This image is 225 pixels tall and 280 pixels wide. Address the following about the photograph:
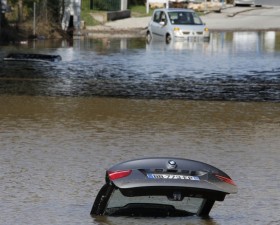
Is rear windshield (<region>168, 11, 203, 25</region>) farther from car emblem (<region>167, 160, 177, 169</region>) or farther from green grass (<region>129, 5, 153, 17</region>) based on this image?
car emblem (<region>167, 160, 177, 169</region>)

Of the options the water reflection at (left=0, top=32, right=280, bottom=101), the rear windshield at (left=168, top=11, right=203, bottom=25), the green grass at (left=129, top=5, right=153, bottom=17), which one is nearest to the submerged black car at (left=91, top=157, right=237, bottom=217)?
the water reflection at (left=0, top=32, right=280, bottom=101)

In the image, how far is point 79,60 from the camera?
3400cm

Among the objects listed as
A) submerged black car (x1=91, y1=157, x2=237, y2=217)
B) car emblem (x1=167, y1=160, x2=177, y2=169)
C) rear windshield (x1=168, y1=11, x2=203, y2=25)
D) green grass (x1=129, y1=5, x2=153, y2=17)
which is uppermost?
car emblem (x1=167, y1=160, x2=177, y2=169)

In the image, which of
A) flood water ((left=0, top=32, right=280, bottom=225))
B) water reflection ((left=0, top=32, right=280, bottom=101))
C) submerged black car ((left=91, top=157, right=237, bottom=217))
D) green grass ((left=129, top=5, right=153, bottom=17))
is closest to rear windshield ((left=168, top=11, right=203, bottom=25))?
water reflection ((left=0, top=32, right=280, bottom=101))

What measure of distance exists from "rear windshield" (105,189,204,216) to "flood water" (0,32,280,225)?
0.09 m

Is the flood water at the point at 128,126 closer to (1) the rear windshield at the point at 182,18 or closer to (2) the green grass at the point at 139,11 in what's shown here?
(1) the rear windshield at the point at 182,18

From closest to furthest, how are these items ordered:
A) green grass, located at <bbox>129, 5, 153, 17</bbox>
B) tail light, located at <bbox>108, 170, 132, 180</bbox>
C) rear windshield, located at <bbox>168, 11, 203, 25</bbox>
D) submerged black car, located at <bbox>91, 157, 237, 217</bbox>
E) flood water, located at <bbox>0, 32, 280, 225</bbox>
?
submerged black car, located at <bbox>91, 157, 237, 217</bbox> < tail light, located at <bbox>108, 170, 132, 180</bbox> < flood water, located at <bbox>0, 32, 280, 225</bbox> < rear windshield, located at <bbox>168, 11, 203, 25</bbox> < green grass, located at <bbox>129, 5, 153, 17</bbox>

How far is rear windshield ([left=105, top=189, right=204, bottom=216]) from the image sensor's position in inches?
393

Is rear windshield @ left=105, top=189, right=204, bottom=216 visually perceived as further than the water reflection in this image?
No

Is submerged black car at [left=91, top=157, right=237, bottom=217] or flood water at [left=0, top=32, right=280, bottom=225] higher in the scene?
submerged black car at [left=91, top=157, right=237, bottom=217]

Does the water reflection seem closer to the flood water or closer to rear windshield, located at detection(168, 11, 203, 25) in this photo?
the flood water

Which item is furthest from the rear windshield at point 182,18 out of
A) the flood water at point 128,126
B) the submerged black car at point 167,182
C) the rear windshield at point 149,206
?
the submerged black car at point 167,182

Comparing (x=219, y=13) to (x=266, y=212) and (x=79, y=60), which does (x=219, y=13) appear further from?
(x=266, y=212)

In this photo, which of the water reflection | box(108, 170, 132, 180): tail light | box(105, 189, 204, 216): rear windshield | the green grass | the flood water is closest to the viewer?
box(108, 170, 132, 180): tail light
